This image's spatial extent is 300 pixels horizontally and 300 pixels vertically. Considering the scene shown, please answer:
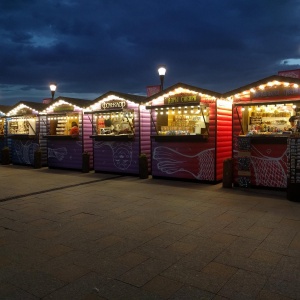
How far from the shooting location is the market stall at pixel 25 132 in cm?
1723

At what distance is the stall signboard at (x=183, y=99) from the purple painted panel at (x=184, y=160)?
1.46 metres

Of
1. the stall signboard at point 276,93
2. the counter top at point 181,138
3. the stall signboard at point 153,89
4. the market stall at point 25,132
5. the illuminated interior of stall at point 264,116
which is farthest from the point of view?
the market stall at point 25,132

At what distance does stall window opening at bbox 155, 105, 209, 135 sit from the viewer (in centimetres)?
1202

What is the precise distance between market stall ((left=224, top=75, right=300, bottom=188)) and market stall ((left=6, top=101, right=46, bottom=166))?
35.0 feet

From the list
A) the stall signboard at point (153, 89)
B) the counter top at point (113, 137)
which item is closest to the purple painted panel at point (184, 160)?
the counter top at point (113, 137)

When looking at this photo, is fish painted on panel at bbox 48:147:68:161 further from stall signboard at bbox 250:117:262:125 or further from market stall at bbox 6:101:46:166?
stall signboard at bbox 250:117:262:125

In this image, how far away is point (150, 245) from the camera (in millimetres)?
5445

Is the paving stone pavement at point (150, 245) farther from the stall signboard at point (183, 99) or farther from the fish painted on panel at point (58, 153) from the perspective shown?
the fish painted on panel at point (58, 153)

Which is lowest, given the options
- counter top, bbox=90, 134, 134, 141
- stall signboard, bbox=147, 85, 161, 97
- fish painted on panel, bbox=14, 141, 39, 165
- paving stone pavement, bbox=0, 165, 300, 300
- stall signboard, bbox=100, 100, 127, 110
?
paving stone pavement, bbox=0, 165, 300, 300

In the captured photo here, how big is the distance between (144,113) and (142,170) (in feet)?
7.97

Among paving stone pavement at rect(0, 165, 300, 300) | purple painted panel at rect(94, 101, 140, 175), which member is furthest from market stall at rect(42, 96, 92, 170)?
paving stone pavement at rect(0, 165, 300, 300)

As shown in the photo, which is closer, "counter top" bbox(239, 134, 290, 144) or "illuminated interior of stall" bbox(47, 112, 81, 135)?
"counter top" bbox(239, 134, 290, 144)

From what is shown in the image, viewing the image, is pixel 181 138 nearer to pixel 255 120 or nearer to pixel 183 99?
pixel 183 99

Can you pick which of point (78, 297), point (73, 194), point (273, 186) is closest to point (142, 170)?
point (73, 194)
